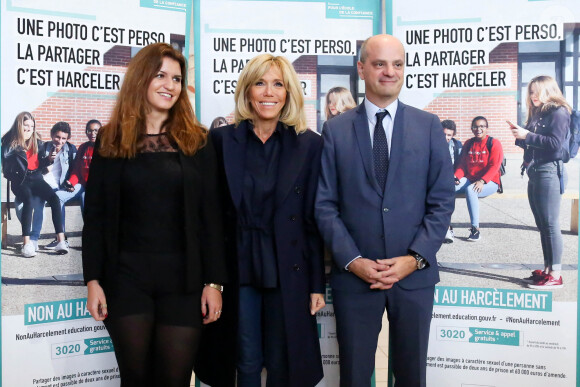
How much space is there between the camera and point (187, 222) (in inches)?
99.4

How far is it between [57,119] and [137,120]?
2.34ft

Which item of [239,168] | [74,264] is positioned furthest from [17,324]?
[239,168]

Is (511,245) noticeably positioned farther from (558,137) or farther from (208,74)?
(208,74)

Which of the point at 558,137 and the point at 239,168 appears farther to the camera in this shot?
the point at 558,137

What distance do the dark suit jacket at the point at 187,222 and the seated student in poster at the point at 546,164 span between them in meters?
1.75

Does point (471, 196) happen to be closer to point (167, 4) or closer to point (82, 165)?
point (167, 4)

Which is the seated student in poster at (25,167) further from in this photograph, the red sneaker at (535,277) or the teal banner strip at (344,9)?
the red sneaker at (535,277)

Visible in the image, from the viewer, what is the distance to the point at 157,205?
2.51 m

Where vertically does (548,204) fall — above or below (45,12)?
below

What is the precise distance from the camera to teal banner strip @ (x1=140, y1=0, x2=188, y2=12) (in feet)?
10.7

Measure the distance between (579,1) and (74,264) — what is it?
9.98 feet

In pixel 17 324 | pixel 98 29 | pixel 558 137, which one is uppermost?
pixel 98 29

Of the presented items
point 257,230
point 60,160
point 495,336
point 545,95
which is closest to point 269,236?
point 257,230

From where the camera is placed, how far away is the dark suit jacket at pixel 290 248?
274cm
